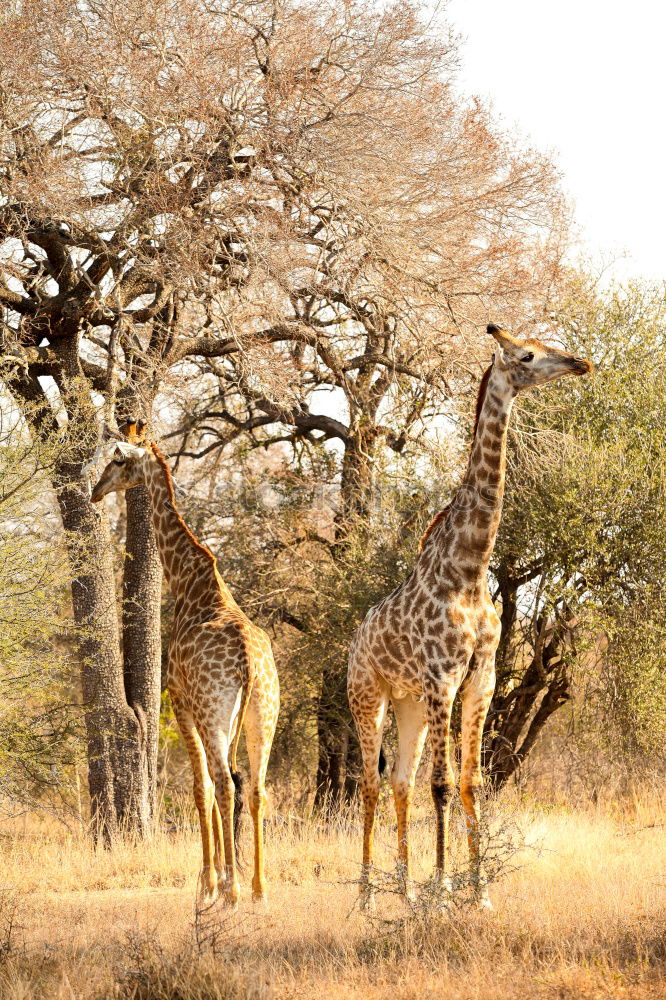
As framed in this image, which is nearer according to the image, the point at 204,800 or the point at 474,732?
the point at 474,732

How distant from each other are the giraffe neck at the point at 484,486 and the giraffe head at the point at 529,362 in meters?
0.07

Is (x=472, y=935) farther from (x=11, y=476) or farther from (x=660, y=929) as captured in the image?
(x=11, y=476)

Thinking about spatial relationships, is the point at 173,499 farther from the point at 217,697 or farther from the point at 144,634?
the point at 144,634

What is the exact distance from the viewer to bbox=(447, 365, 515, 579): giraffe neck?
6891 mm

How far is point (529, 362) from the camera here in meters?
6.73

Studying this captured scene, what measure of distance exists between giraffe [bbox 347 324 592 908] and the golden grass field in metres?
0.51

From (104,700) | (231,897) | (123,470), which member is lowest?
(231,897)

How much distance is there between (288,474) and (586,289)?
489 cm

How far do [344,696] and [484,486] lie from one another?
8.20 meters

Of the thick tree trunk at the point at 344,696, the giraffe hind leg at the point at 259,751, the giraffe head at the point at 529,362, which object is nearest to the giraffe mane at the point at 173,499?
the giraffe hind leg at the point at 259,751

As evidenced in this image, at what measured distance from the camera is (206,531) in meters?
16.5

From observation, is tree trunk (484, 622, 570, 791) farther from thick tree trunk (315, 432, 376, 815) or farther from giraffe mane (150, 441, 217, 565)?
giraffe mane (150, 441, 217, 565)

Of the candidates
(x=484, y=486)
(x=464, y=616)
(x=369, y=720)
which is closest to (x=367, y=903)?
(x=369, y=720)

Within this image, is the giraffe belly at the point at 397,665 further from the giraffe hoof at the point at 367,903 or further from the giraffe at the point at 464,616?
the giraffe hoof at the point at 367,903
